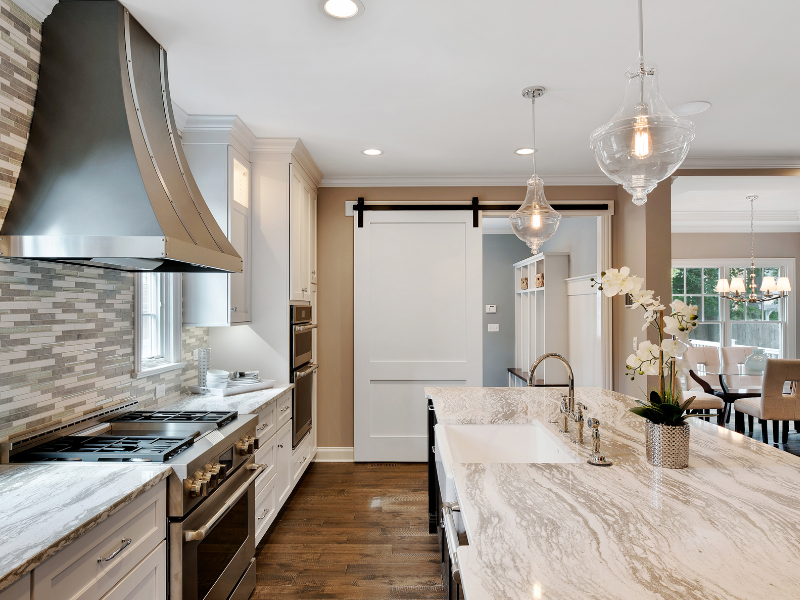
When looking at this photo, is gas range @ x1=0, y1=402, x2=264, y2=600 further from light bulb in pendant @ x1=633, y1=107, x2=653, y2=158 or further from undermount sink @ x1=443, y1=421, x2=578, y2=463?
light bulb in pendant @ x1=633, y1=107, x2=653, y2=158

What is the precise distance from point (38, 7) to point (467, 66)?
1716 millimetres

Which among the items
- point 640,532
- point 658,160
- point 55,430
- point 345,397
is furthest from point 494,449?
point 345,397

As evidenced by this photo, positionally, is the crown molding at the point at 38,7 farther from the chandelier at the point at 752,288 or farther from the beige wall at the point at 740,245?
the beige wall at the point at 740,245

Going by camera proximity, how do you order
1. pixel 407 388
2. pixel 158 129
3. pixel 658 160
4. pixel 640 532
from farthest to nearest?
1. pixel 407 388
2. pixel 158 129
3. pixel 658 160
4. pixel 640 532

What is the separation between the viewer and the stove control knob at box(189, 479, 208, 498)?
1.67 metres

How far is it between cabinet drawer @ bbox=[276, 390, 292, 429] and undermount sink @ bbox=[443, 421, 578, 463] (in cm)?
135

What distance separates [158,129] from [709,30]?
2.26m

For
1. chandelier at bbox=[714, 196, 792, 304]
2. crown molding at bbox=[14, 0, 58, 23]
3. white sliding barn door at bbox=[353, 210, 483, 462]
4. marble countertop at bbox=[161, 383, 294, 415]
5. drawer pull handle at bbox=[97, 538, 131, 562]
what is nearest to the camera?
drawer pull handle at bbox=[97, 538, 131, 562]

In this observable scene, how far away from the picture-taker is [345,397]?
4414mm

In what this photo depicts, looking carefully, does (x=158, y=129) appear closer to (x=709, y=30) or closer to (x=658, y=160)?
(x=658, y=160)

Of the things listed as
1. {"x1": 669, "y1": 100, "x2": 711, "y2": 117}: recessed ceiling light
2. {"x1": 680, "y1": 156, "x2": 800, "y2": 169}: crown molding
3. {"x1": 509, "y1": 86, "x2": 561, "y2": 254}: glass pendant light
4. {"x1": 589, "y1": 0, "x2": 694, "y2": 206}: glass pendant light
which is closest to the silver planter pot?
{"x1": 589, "y1": 0, "x2": 694, "y2": 206}: glass pendant light

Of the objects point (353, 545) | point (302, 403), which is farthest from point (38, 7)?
point (353, 545)

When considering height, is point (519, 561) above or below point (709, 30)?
below

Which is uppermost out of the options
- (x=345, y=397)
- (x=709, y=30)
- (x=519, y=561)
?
(x=709, y=30)
